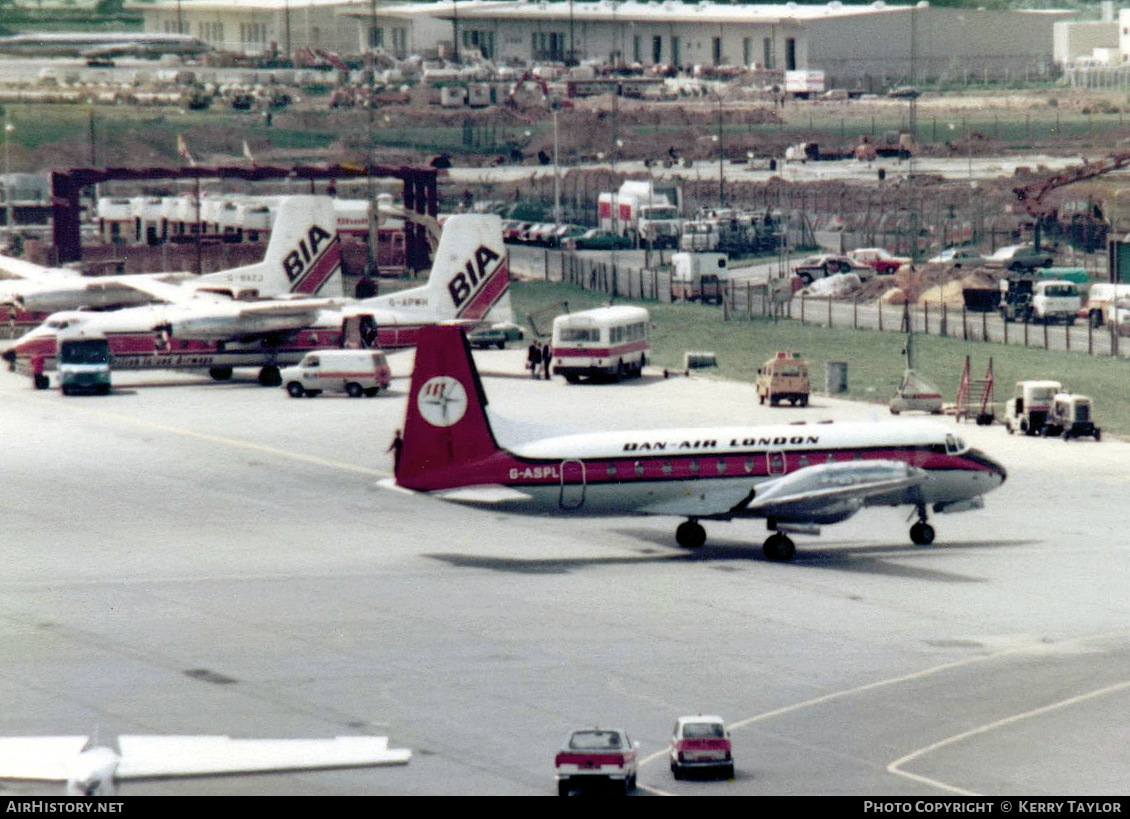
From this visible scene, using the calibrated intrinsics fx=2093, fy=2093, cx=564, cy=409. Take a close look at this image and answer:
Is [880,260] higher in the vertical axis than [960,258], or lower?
lower

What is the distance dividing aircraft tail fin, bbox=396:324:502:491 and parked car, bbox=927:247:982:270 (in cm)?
7506

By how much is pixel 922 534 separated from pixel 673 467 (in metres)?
8.19

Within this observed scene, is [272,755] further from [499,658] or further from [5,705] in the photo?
[499,658]

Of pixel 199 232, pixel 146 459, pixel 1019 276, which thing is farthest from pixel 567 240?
pixel 146 459

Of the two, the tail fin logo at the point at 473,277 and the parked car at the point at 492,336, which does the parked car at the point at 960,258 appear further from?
the tail fin logo at the point at 473,277

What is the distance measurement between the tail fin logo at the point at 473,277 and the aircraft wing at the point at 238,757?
244 ft

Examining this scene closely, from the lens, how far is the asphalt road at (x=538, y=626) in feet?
136

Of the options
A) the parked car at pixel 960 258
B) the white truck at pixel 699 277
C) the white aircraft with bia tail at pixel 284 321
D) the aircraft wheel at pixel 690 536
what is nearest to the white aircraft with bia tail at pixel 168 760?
the aircraft wheel at pixel 690 536

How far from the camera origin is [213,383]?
100875mm

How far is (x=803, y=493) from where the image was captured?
60031mm

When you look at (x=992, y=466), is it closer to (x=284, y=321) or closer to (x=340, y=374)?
(x=340, y=374)

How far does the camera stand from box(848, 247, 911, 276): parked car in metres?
137

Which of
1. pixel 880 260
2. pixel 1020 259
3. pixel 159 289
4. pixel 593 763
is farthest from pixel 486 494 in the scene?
pixel 880 260

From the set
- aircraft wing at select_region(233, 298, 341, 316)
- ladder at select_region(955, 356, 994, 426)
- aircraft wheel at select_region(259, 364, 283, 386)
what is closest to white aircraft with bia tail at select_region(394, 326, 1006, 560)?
ladder at select_region(955, 356, 994, 426)
